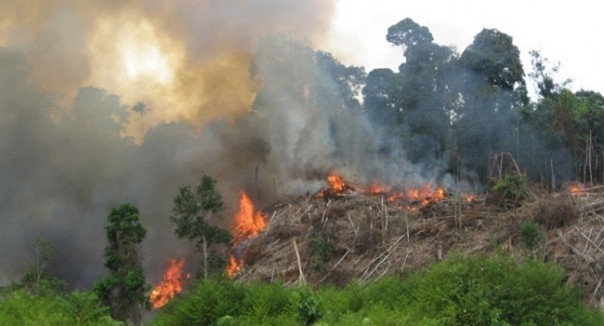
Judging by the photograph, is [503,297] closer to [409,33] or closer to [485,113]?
[485,113]

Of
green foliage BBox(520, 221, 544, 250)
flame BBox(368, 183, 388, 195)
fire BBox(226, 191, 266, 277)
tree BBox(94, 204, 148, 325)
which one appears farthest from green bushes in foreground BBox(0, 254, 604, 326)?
flame BBox(368, 183, 388, 195)

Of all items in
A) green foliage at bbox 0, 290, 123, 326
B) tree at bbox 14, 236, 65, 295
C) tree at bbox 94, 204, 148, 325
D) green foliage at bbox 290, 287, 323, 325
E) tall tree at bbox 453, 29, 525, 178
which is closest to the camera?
green foliage at bbox 0, 290, 123, 326

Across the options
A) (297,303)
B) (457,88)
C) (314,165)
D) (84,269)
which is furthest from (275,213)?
(297,303)

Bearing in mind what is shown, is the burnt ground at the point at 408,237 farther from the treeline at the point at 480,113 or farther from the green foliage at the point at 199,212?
the treeline at the point at 480,113

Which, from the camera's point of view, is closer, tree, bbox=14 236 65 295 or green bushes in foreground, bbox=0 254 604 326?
green bushes in foreground, bbox=0 254 604 326

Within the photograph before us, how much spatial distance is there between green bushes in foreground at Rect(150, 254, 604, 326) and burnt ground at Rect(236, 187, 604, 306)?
500 cm

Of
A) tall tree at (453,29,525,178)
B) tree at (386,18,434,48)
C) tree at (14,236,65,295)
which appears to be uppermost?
tree at (386,18,434,48)

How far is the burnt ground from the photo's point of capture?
28.0 m

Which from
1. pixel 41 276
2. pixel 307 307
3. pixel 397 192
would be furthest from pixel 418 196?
pixel 41 276

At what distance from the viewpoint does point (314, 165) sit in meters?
49.5

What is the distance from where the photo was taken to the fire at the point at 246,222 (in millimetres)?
43562

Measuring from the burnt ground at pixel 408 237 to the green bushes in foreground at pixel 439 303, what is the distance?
16.4 feet

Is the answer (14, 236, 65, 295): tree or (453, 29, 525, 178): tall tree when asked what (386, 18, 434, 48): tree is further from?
(14, 236, 65, 295): tree

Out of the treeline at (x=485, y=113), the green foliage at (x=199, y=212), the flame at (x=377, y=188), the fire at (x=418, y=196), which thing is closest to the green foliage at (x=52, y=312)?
the green foliage at (x=199, y=212)
